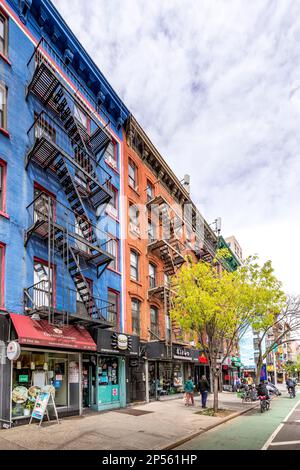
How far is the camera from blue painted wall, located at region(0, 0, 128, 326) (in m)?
14.4

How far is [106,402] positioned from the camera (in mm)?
18688

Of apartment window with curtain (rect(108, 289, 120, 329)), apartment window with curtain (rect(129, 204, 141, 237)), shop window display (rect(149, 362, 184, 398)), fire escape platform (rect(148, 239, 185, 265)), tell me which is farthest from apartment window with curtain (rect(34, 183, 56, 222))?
shop window display (rect(149, 362, 184, 398))

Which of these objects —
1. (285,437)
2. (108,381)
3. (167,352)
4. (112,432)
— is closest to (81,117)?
(108,381)

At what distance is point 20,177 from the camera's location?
15656mm

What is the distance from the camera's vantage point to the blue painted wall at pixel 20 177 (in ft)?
47.2

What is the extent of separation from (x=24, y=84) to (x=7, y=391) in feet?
39.0

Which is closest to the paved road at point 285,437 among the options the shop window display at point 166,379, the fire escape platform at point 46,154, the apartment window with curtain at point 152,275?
the shop window display at point 166,379

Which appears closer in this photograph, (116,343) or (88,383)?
(88,383)

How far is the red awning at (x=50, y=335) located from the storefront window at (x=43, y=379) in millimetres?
962

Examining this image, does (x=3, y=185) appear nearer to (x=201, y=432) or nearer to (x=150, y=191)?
(x=201, y=432)

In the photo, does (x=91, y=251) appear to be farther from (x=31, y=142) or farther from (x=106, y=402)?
(x=106, y=402)

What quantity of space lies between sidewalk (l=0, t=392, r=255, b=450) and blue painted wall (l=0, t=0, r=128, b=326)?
4102 millimetres

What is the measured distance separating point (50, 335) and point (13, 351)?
6.28ft
